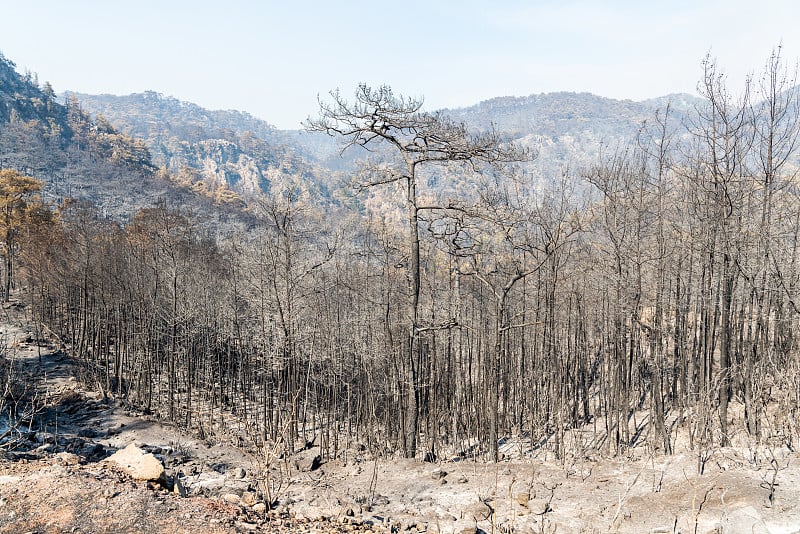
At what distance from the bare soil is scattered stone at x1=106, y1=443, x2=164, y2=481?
4.9 inches

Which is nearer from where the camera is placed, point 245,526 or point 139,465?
point 245,526

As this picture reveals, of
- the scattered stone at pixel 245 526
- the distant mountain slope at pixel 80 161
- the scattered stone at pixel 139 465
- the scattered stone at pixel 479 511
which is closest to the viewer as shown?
the scattered stone at pixel 245 526

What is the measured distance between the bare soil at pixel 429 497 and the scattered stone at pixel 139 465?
4.9 inches

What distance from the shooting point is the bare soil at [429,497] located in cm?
495

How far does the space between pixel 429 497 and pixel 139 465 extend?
3911mm

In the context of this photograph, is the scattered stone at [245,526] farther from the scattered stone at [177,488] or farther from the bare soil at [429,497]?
the scattered stone at [177,488]

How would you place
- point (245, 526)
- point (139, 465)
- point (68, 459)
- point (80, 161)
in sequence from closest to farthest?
point (245, 526) → point (139, 465) → point (68, 459) → point (80, 161)

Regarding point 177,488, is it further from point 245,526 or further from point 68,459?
point 68,459

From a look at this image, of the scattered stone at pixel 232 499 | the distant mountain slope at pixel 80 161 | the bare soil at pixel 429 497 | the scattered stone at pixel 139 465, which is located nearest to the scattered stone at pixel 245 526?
the bare soil at pixel 429 497

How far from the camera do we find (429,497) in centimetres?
720

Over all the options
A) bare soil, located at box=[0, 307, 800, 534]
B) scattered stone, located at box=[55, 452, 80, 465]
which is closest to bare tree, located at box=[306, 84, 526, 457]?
bare soil, located at box=[0, 307, 800, 534]

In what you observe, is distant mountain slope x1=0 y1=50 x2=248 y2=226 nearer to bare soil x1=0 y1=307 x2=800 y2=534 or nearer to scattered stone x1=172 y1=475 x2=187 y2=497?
bare soil x1=0 y1=307 x2=800 y2=534

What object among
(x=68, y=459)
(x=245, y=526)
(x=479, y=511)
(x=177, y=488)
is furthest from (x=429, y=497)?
(x=68, y=459)

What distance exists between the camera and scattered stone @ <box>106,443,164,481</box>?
5.82 metres
